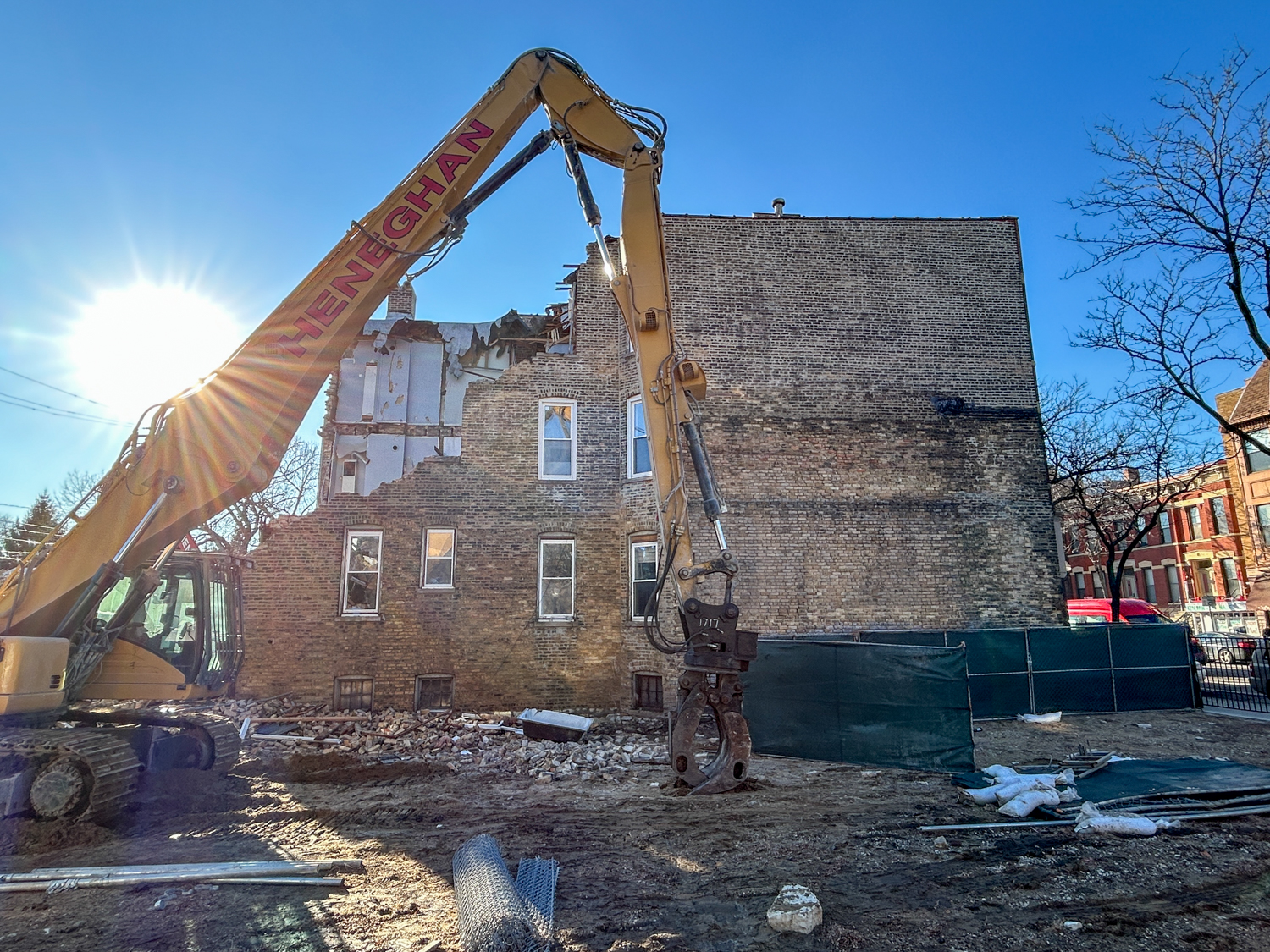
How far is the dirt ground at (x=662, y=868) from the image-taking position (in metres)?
4.05

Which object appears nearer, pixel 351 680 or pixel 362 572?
pixel 351 680

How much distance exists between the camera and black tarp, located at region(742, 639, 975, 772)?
8492 millimetres

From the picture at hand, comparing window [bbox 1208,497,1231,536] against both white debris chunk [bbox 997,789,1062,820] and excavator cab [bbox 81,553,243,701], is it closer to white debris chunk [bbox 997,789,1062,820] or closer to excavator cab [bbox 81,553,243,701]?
white debris chunk [bbox 997,789,1062,820]

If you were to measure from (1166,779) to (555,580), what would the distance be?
924 cm

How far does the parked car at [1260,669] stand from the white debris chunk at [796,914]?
1319 cm

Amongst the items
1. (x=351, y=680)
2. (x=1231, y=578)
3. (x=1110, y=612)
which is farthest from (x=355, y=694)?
(x=1231, y=578)

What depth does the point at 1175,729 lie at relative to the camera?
1074 centimetres

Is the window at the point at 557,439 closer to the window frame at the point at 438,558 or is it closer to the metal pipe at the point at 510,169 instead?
the window frame at the point at 438,558

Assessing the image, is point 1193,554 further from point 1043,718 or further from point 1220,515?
point 1043,718

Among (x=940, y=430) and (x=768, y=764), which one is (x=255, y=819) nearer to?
(x=768, y=764)

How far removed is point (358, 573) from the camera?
1323 cm

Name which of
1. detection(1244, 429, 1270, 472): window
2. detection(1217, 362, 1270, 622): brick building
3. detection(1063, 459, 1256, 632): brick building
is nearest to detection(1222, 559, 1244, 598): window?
detection(1063, 459, 1256, 632): brick building

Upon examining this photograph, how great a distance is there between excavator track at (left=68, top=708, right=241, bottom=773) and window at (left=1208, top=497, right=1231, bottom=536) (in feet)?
140

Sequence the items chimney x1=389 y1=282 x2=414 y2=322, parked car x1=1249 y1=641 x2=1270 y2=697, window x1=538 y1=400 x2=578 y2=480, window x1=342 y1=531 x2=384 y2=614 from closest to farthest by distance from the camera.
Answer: parked car x1=1249 y1=641 x2=1270 y2=697, window x1=342 y1=531 x2=384 y2=614, window x1=538 y1=400 x2=578 y2=480, chimney x1=389 y1=282 x2=414 y2=322
